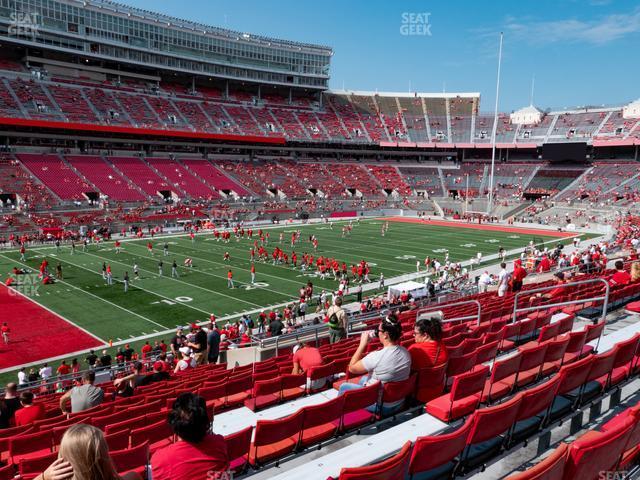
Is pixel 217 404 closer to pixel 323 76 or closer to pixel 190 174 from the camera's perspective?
pixel 190 174

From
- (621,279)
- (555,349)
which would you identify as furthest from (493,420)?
(621,279)

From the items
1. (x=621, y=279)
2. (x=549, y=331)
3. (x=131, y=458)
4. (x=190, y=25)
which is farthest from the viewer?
(x=190, y=25)

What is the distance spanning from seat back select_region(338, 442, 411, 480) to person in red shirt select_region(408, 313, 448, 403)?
6.88 ft

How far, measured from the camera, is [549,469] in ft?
9.46

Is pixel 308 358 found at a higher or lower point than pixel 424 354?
lower

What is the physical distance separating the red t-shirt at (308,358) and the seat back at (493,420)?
10.3 feet

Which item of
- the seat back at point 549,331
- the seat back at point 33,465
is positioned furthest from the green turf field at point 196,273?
the seat back at point 549,331

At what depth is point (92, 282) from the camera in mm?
24422

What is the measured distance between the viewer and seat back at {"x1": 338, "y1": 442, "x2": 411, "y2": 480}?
9.90 feet

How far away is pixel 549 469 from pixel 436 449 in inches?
35.8

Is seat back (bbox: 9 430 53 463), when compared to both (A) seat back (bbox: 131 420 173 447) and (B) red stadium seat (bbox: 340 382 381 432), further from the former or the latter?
(B) red stadium seat (bbox: 340 382 381 432)

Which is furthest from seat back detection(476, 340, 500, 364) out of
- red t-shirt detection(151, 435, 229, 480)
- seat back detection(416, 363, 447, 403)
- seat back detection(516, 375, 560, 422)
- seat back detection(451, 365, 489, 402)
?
red t-shirt detection(151, 435, 229, 480)

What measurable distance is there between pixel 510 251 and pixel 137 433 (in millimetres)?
32722

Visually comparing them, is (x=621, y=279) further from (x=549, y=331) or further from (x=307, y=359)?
(x=307, y=359)
